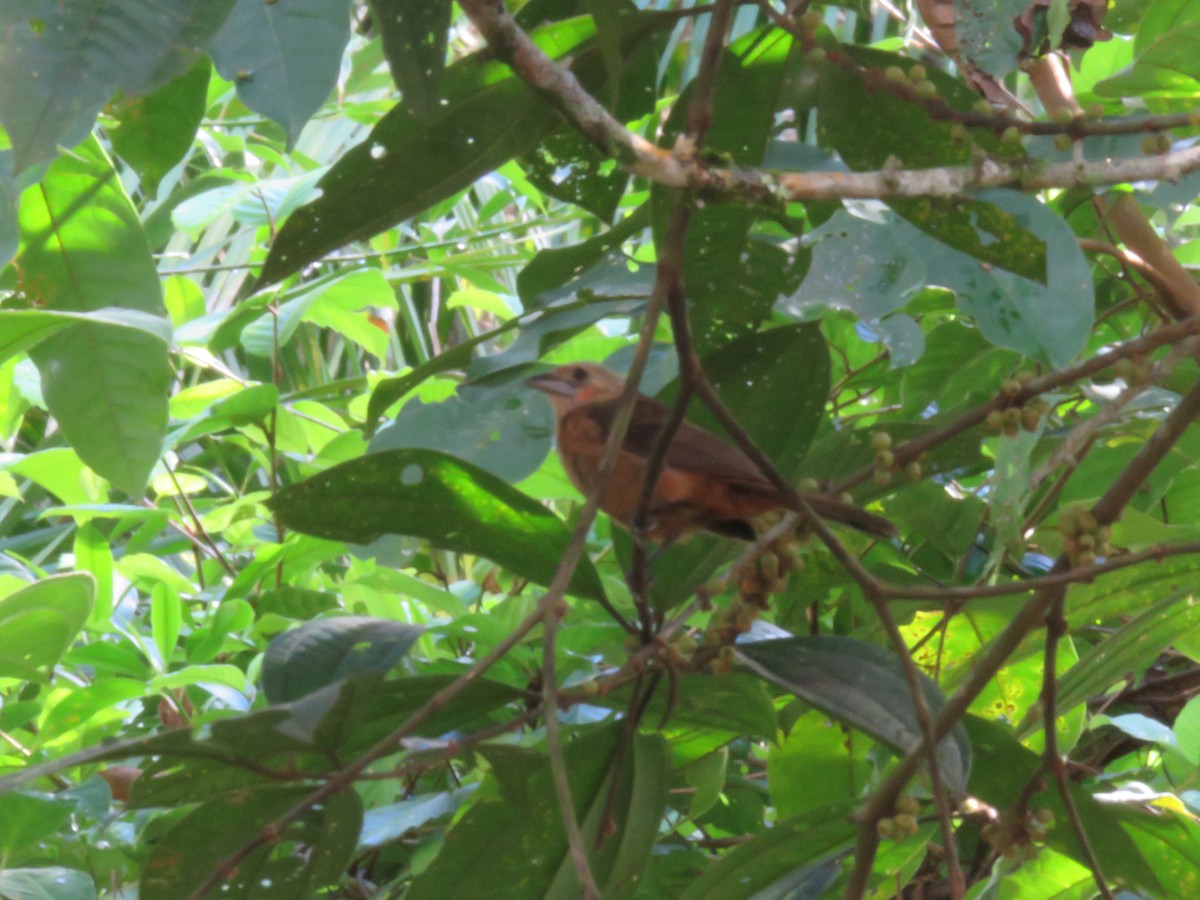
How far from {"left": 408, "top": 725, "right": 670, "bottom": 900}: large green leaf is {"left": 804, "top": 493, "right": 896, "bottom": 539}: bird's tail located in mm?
381

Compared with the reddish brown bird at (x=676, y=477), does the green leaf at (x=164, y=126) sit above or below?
above

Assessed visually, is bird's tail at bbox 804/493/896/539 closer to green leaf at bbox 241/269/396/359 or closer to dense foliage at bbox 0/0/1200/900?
dense foliage at bbox 0/0/1200/900

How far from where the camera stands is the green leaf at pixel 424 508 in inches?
52.2

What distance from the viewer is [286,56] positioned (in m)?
1.19

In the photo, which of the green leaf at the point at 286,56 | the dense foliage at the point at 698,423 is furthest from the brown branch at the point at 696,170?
the green leaf at the point at 286,56

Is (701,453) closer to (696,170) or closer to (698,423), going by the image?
(698,423)

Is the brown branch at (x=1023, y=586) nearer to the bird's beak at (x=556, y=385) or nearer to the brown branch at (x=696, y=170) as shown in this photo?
the brown branch at (x=696, y=170)

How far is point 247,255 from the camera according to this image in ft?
12.5

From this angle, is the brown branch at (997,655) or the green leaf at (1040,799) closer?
the brown branch at (997,655)

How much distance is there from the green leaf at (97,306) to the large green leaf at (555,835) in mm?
608

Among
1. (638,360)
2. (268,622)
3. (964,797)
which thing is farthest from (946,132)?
(268,622)

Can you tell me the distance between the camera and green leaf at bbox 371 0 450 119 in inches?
44.4

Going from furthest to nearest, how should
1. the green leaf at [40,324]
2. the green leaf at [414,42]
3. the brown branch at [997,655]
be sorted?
the green leaf at [40,324] → the brown branch at [997,655] → the green leaf at [414,42]

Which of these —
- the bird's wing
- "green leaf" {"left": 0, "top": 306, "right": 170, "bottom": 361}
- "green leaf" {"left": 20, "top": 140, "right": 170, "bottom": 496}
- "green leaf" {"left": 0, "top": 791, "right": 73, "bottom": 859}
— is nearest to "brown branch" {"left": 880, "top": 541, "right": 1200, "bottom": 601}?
the bird's wing
